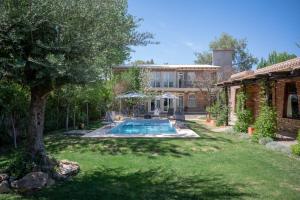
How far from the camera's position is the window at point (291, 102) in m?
16.1

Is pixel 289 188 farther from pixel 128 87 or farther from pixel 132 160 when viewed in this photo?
pixel 128 87

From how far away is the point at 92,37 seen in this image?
23.2 ft

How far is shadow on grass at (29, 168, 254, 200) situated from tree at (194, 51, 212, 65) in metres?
56.1

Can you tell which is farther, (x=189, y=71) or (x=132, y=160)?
(x=189, y=71)

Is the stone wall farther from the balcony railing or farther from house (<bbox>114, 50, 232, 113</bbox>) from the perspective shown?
the balcony railing

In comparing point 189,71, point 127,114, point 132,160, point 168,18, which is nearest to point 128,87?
point 127,114

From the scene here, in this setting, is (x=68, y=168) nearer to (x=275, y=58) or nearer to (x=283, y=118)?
(x=283, y=118)

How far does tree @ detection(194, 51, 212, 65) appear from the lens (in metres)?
62.6

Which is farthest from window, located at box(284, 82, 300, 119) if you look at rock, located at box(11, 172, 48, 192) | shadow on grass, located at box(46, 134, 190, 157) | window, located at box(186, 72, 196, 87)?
window, located at box(186, 72, 196, 87)

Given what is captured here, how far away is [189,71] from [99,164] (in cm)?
3387

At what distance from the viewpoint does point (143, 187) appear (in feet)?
23.5

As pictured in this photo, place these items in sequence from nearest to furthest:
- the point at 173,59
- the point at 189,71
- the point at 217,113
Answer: the point at 217,113
the point at 189,71
the point at 173,59

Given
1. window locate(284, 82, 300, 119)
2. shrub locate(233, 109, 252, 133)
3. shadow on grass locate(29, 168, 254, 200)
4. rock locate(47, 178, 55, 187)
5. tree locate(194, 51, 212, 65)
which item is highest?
tree locate(194, 51, 212, 65)

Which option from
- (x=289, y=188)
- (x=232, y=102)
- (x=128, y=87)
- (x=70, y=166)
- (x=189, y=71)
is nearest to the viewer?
(x=289, y=188)
